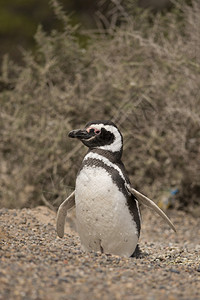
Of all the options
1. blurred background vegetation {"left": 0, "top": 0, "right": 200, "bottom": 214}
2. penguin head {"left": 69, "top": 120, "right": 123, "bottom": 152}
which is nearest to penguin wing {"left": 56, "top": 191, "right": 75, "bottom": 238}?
penguin head {"left": 69, "top": 120, "right": 123, "bottom": 152}

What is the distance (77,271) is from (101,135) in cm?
101

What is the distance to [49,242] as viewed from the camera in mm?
3328

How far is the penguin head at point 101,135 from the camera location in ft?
10.2

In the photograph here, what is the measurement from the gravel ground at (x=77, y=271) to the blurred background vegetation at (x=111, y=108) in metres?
1.29

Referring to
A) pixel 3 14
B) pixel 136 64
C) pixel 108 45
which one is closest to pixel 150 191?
pixel 136 64

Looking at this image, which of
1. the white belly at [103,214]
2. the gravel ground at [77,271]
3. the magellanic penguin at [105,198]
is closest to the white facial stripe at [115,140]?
the magellanic penguin at [105,198]

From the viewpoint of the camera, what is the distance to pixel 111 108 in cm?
560

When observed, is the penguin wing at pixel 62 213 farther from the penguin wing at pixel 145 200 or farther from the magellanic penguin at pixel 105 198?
the penguin wing at pixel 145 200

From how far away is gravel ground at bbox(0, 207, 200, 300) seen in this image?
2049mm

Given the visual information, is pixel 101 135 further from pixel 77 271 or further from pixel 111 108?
pixel 111 108

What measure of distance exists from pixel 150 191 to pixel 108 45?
72.0 inches

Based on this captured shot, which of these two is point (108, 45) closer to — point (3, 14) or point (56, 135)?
point (56, 135)

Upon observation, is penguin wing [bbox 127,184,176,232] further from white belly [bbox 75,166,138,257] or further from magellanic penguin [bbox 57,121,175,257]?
white belly [bbox 75,166,138,257]

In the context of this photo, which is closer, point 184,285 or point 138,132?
point 184,285
